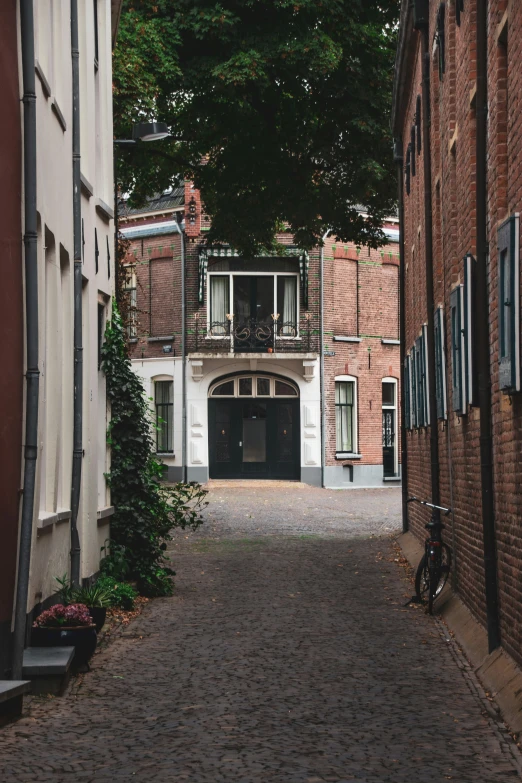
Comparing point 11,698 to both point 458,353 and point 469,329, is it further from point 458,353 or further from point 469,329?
point 458,353

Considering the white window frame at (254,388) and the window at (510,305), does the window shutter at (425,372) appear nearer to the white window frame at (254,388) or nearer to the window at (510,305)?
the window at (510,305)

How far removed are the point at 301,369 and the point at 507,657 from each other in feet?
99.9

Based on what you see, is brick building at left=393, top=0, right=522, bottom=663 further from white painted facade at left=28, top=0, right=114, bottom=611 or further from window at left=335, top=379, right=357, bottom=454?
window at left=335, top=379, right=357, bottom=454

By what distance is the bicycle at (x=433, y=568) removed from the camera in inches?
507

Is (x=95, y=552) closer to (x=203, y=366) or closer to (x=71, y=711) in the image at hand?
(x=71, y=711)

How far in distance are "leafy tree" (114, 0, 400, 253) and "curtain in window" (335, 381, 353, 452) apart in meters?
14.3

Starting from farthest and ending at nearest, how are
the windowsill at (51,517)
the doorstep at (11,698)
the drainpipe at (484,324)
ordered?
the windowsill at (51,517) < the drainpipe at (484,324) < the doorstep at (11,698)

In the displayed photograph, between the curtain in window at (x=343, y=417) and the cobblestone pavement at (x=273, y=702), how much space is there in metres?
24.1

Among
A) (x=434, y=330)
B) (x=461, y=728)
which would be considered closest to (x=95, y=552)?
(x=434, y=330)

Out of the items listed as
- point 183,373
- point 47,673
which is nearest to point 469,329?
point 47,673

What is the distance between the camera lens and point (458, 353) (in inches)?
454

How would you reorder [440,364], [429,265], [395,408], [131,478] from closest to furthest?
[440,364] < [131,478] < [429,265] < [395,408]

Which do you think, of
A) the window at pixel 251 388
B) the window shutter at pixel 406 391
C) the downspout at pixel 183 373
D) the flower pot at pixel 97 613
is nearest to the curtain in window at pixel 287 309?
the window at pixel 251 388

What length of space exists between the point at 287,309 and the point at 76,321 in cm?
2733
